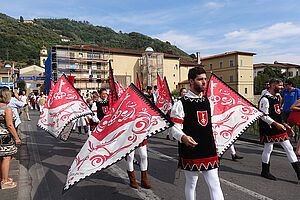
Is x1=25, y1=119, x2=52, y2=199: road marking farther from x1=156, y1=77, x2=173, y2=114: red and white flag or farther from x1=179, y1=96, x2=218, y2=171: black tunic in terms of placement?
x1=156, y1=77, x2=173, y2=114: red and white flag

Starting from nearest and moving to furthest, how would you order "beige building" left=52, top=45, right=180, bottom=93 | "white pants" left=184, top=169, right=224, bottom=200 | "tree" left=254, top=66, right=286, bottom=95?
"white pants" left=184, top=169, right=224, bottom=200
"beige building" left=52, top=45, right=180, bottom=93
"tree" left=254, top=66, right=286, bottom=95

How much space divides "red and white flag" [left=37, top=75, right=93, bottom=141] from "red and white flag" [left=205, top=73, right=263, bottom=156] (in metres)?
3.15

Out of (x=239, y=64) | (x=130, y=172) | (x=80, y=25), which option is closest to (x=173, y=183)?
(x=130, y=172)

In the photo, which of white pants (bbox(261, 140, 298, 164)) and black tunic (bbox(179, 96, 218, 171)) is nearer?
black tunic (bbox(179, 96, 218, 171))

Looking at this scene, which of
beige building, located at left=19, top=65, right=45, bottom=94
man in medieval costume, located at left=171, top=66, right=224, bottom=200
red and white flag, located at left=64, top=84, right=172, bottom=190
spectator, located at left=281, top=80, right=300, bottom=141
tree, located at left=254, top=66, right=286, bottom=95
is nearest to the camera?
man in medieval costume, located at left=171, top=66, right=224, bottom=200

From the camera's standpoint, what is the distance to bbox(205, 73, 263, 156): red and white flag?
374cm

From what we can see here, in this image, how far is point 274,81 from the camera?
4562 millimetres

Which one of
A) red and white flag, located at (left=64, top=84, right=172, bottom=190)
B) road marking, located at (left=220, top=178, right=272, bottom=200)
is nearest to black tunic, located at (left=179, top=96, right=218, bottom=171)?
red and white flag, located at (left=64, top=84, right=172, bottom=190)

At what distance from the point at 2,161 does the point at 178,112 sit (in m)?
3.50

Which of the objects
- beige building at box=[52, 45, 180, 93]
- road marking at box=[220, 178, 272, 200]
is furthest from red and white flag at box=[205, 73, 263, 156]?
A: beige building at box=[52, 45, 180, 93]


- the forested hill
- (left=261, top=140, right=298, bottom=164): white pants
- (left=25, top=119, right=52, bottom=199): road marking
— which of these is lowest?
(left=25, top=119, right=52, bottom=199): road marking

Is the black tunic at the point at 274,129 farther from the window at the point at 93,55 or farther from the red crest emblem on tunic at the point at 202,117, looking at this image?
the window at the point at 93,55

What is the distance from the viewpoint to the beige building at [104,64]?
4981 cm

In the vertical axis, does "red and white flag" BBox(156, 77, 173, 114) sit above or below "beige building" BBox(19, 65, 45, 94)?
below
